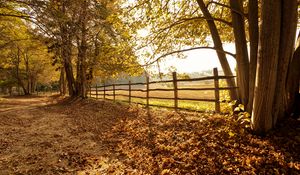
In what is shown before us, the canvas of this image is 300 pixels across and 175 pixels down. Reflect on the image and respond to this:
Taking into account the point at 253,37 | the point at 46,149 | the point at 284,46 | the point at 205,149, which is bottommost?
the point at 46,149

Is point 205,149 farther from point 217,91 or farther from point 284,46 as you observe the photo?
point 217,91

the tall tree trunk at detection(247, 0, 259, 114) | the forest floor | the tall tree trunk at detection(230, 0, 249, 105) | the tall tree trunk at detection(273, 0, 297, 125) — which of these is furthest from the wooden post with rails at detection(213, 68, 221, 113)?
the tall tree trunk at detection(273, 0, 297, 125)

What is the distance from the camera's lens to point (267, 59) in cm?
378

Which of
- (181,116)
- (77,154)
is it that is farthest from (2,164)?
(181,116)

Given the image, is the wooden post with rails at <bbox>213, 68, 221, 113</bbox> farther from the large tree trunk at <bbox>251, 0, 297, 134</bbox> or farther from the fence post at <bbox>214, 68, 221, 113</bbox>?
the large tree trunk at <bbox>251, 0, 297, 134</bbox>

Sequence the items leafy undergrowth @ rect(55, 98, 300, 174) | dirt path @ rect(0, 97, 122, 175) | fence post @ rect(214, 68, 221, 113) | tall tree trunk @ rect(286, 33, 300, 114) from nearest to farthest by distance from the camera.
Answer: leafy undergrowth @ rect(55, 98, 300, 174), dirt path @ rect(0, 97, 122, 175), tall tree trunk @ rect(286, 33, 300, 114), fence post @ rect(214, 68, 221, 113)

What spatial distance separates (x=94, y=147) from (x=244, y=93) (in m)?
3.86

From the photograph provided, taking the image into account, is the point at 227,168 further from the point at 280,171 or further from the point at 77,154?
the point at 77,154

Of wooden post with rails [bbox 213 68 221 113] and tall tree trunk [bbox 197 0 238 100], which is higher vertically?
tall tree trunk [bbox 197 0 238 100]

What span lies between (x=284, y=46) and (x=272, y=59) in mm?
496

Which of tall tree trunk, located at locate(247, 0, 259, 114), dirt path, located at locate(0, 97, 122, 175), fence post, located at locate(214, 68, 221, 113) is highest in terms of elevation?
tall tree trunk, located at locate(247, 0, 259, 114)

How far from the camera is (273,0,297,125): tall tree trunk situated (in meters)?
3.86

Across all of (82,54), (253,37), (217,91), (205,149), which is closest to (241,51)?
(253,37)

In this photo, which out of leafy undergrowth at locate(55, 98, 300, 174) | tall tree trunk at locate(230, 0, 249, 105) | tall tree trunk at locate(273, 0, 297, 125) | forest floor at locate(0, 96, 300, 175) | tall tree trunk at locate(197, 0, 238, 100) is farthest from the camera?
tall tree trunk at locate(197, 0, 238, 100)
